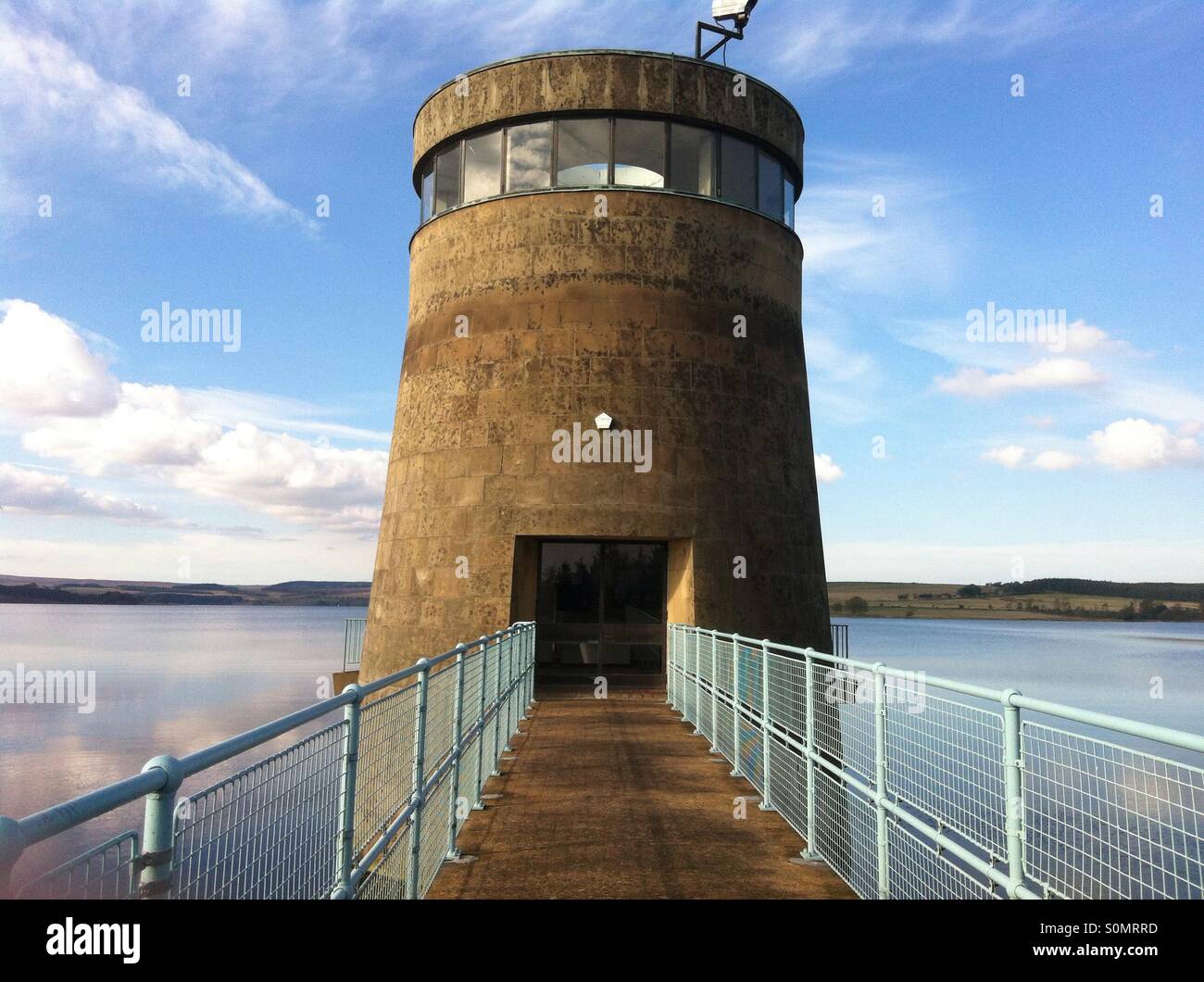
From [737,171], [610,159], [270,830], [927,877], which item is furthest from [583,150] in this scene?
[270,830]

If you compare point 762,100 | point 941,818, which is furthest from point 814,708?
point 762,100

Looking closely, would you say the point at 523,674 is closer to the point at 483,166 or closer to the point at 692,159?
the point at 483,166

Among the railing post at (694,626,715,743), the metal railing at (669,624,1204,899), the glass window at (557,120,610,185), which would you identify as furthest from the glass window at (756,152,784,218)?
the metal railing at (669,624,1204,899)

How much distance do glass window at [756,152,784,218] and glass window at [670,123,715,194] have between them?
121cm

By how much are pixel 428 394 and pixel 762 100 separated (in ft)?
27.9

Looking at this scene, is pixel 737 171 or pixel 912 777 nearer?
pixel 912 777

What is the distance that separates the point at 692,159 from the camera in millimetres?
17688

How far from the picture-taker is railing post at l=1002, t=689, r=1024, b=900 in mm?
3898

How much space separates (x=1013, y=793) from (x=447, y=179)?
17.4 m

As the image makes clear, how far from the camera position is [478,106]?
17906 mm

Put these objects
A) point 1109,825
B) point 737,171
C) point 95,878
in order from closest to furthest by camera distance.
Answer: point 95,878
point 1109,825
point 737,171

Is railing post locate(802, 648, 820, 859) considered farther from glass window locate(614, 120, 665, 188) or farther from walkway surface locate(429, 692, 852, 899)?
glass window locate(614, 120, 665, 188)
